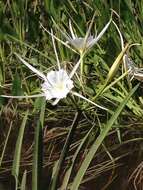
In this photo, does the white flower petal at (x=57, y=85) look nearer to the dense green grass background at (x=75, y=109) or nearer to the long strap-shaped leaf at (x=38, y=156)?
the long strap-shaped leaf at (x=38, y=156)

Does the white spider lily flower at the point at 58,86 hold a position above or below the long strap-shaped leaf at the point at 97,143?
above

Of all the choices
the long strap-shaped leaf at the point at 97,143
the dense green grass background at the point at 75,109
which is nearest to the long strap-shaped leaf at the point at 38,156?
the long strap-shaped leaf at the point at 97,143

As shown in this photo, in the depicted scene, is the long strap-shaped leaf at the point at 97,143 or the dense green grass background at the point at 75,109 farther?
the dense green grass background at the point at 75,109

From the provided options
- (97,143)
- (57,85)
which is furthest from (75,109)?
(57,85)

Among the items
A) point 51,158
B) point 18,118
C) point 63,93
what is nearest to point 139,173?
point 51,158

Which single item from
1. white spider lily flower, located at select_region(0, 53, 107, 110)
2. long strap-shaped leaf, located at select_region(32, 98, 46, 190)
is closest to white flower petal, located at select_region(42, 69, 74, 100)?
white spider lily flower, located at select_region(0, 53, 107, 110)

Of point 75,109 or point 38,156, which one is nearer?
point 38,156

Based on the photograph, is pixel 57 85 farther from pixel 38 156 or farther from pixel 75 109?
pixel 75 109

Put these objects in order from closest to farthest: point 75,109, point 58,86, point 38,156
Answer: point 58,86 → point 38,156 → point 75,109
